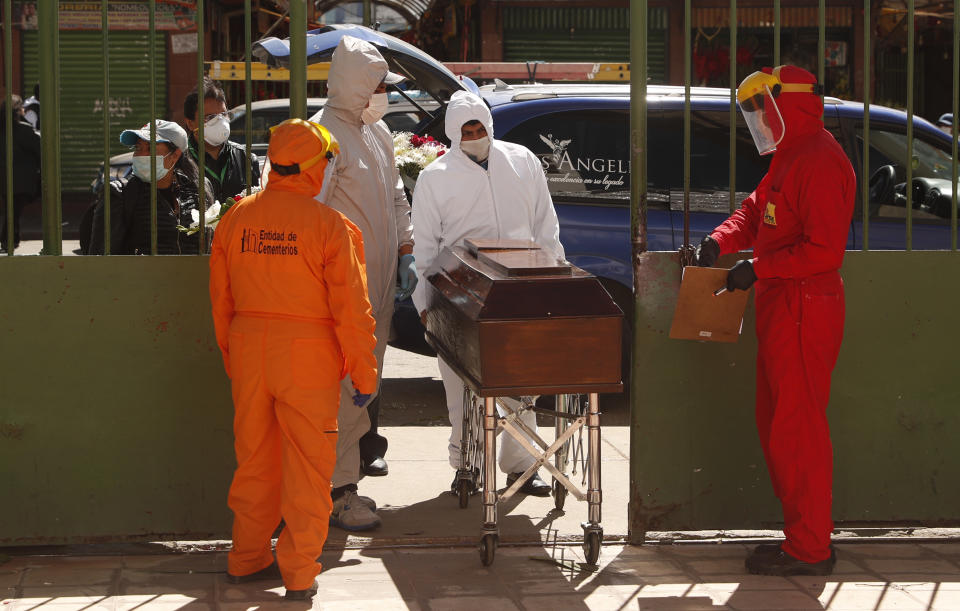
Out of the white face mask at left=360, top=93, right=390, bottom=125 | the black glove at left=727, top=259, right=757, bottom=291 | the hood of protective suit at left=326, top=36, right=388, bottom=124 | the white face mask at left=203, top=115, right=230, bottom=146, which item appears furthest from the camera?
the white face mask at left=203, top=115, right=230, bottom=146

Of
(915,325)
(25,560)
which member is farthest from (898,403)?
(25,560)

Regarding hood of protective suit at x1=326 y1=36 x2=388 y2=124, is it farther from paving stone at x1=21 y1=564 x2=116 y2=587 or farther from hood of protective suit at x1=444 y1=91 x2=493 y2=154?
paving stone at x1=21 y1=564 x2=116 y2=587

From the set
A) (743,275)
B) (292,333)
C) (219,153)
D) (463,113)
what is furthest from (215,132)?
(743,275)

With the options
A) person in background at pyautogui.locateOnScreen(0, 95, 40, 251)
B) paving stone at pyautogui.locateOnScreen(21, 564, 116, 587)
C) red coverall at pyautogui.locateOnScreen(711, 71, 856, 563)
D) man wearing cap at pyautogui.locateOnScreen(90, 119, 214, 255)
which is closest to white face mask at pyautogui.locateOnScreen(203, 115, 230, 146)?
man wearing cap at pyautogui.locateOnScreen(90, 119, 214, 255)

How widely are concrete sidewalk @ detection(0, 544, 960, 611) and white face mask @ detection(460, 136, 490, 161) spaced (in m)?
1.89

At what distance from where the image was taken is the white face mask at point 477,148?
19.9 feet

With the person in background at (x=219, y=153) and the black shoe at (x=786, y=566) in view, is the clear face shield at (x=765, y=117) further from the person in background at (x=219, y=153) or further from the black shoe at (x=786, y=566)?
the person in background at (x=219, y=153)

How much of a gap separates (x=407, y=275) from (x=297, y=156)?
1.23 meters

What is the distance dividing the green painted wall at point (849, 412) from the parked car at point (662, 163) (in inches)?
88.1

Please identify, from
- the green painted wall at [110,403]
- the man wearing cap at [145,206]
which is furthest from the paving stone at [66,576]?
the man wearing cap at [145,206]

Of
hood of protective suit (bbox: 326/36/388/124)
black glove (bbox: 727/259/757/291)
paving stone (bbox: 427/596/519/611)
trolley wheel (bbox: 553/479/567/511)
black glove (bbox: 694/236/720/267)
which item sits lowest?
paving stone (bbox: 427/596/519/611)

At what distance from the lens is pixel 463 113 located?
6.00 meters

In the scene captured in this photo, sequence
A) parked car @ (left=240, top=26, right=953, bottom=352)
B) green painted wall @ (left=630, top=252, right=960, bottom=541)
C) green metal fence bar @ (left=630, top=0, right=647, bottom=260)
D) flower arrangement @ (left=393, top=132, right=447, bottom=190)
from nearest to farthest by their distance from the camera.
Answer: green metal fence bar @ (left=630, top=0, right=647, bottom=260)
green painted wall @ (left=630, top=252, right=960, bottom=541)
flower arrangement @ (left=393, top=132, right=447, bottom=190)
parked car @ (left=240, top=26, right=953, bottom=352)

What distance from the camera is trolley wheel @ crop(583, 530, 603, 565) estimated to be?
4969mm
